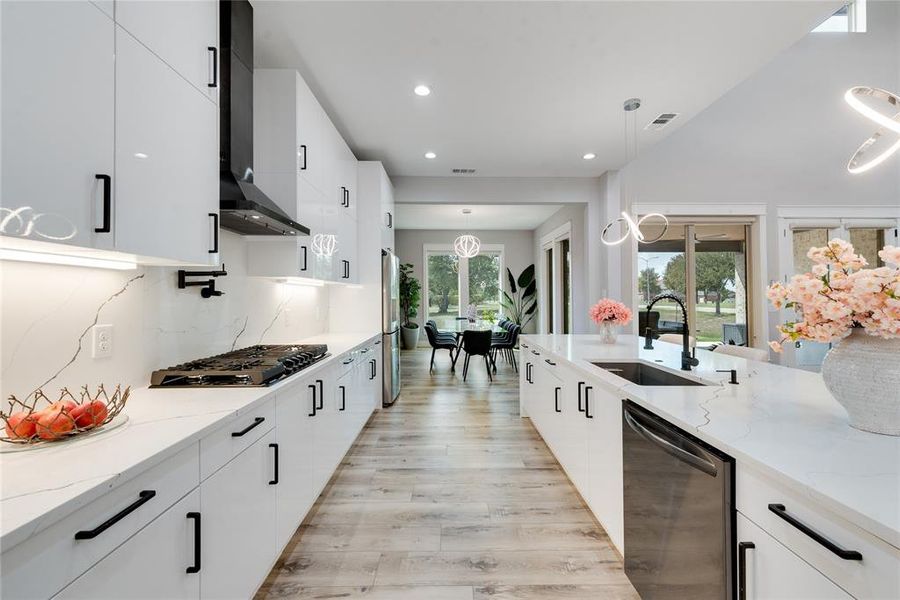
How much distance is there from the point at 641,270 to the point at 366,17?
4.64 metres

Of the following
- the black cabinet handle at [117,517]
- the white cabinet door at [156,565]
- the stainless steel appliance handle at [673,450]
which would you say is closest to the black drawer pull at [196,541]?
the white cabinet door at [156,565]

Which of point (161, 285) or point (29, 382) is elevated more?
point (161, 285)

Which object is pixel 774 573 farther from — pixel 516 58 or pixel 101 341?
pixel 516 58

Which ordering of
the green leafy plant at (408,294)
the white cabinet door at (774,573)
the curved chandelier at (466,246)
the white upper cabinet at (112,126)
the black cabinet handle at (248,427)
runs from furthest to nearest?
the green leafy plant at (408,294) → the curved chandelier at (466,246) → the black cabinet handle at (248,427) → the white upper cabinet at (112,126) → the white cabinet door at (774,573)

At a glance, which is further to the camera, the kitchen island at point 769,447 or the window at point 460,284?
the window at point 460,284

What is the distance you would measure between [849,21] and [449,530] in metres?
7.36

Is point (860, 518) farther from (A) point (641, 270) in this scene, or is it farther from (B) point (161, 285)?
(A) point (641, 270)

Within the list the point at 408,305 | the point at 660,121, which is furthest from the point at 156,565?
the point at 408,305

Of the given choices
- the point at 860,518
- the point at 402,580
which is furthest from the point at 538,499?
the point at 860,518

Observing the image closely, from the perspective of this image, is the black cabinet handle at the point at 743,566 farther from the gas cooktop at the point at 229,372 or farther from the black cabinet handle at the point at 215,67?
the black cabinet handle at the point at 215,67

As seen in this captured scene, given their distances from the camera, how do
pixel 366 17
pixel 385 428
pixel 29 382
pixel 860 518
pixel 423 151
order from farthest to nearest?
pixel 423 151, pixel 385 428, pixel 366 17, pixel 29 382, pixel 860 518

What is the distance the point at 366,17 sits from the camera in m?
2.22

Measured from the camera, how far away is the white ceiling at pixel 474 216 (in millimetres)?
6980

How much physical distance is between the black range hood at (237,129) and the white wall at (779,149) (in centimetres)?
472
